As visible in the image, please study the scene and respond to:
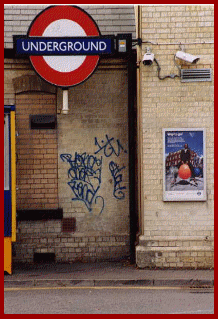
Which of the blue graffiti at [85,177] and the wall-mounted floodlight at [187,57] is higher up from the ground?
the wall-mounted floodlight at [187,57]

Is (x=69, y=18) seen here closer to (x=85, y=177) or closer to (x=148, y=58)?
(x=148, y=58)

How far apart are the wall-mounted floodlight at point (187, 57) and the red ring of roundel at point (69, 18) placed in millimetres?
1388

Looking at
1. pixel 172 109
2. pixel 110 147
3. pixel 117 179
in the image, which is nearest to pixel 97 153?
pixel 110 147

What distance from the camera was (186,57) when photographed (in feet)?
34.7

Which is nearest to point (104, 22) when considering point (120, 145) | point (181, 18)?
point (181, 18)

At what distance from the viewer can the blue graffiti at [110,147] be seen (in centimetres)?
1164

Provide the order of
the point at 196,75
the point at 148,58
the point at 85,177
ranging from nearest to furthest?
the point at 148,58 < the point at 196,75 < the point at 85,177

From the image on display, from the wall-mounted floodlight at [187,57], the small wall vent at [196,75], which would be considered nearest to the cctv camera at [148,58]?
the wall-mounted floodlight at [187,57]

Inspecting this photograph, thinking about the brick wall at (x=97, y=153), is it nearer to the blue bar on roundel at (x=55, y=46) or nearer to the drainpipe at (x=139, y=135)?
→ the drainpipe at (x=139, y=135)

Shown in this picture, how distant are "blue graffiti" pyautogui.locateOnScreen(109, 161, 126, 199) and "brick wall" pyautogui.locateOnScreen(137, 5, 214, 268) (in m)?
0.87

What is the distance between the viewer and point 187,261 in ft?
35.4

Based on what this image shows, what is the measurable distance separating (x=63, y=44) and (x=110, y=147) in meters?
2.19

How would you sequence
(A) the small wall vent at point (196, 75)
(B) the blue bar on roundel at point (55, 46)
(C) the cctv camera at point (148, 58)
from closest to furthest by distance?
(B) the blue bar on roundel at point (55, 46)
(C) the cctv camera at point (148, 58)
(A) the small wall vent at point (196, 75)

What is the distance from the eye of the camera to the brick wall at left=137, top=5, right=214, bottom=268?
10852 mm
